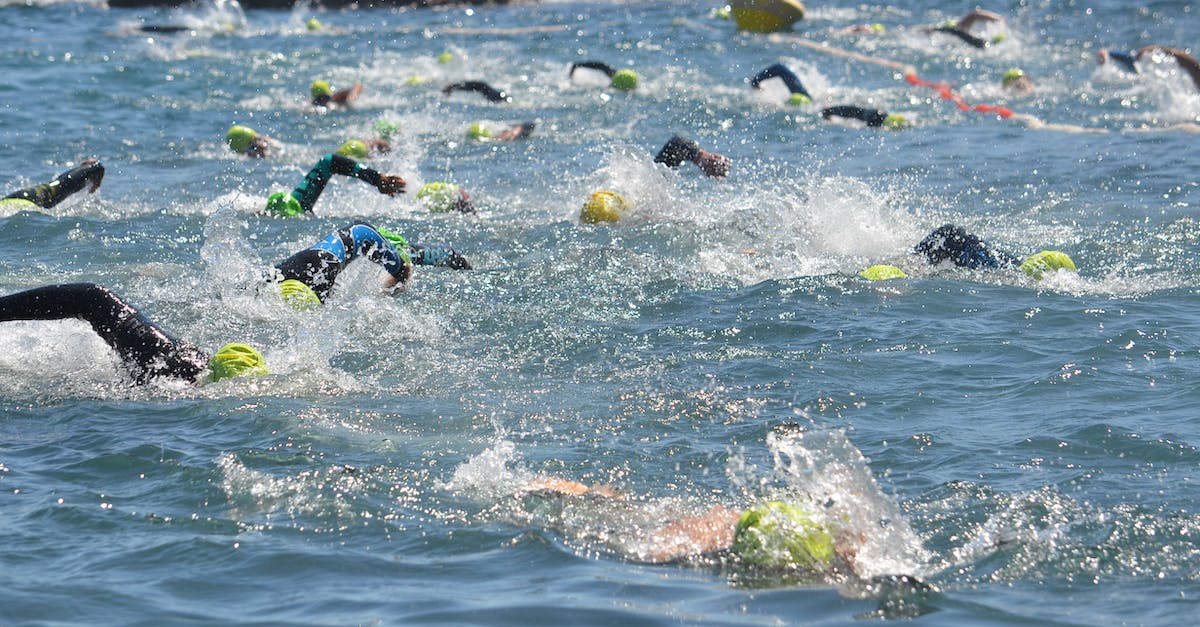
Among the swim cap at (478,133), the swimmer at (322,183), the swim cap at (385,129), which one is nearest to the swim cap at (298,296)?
the swimmer at (322,183)

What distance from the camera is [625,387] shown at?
7879mm

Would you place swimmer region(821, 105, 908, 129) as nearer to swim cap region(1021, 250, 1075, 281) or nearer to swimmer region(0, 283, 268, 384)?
swim cap region(1021, 250, 1075, 281)

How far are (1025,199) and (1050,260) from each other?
3088 millimetres

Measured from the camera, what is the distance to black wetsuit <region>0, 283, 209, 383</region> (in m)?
7.20

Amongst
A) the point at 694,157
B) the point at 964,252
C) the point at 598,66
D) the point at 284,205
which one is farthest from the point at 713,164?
the point at 598,66

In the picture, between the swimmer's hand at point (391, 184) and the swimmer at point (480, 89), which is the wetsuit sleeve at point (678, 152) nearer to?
the swimmer's hand at point (391, 184)

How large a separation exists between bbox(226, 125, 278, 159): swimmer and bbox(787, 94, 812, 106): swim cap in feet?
23.2

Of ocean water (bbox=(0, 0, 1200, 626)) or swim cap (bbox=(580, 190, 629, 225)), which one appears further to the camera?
swim cap (bbox=(580, 190, 629, 225))

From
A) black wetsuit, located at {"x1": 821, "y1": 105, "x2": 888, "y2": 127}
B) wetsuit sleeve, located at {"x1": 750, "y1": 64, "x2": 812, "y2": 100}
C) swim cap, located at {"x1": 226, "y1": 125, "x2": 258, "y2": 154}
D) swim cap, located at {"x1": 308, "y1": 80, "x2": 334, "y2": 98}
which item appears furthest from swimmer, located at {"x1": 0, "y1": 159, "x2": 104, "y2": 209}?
wetsuit sleeve, located at {"x1": 750, "y1": 64, "x2": 812, "y2": 100}

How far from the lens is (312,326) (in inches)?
342

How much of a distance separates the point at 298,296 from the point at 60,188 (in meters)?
4.59

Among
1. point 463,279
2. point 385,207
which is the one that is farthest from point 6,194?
point 463,279

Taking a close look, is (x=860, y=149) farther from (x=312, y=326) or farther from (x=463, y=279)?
(x=312, y=326)

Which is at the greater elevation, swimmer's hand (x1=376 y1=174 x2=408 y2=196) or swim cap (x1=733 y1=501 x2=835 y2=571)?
swimmer's hand (x1=376 y1=174 x2=408 y2=196)
